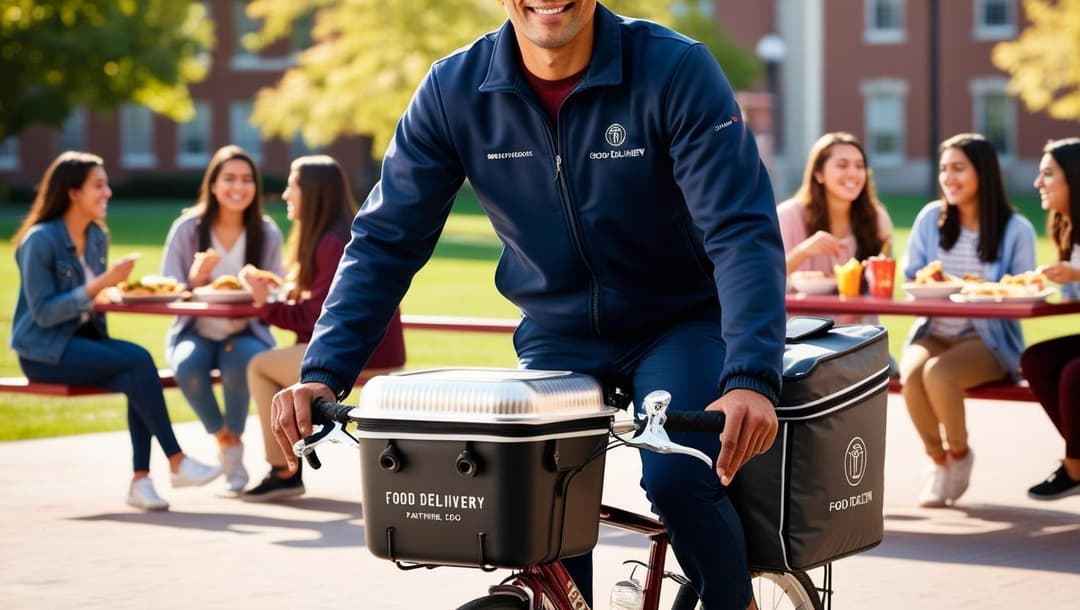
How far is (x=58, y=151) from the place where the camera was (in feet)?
200

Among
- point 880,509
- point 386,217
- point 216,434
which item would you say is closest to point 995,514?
point 216,434

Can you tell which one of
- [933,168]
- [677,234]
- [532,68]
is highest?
[532,68]

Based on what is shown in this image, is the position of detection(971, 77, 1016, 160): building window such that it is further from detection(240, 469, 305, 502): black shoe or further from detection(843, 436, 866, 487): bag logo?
detection(843, 436, 866, 487): bag logo

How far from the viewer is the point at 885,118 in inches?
2359

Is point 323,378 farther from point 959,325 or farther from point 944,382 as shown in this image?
point 959,325

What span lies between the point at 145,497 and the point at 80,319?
1032mm

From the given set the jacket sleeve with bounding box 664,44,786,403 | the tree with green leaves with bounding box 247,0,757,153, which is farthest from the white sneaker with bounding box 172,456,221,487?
the tree with green leaves with bounding box 247,0,757,153

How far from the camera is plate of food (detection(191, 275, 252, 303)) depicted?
370 inches

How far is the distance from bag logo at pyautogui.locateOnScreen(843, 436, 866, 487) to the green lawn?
8.37 m

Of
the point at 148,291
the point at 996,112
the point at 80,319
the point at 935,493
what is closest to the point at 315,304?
the point at 148,291

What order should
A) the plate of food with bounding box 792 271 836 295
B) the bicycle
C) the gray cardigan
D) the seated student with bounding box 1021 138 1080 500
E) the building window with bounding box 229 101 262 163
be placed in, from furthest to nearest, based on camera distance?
1. the building window with bounding box 229 101 262 163
2. the gray cardigan
3. the plate of food with bounding box 792 271 836 295
4. the seated student with bounding box 1021 138 1080 500
5. the bicycle

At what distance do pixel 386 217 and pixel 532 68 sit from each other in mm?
442

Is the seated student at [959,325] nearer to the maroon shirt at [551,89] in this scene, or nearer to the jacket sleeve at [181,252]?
the jacket sleeve at [181,252]

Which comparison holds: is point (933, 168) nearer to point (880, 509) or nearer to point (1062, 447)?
point (1062, 447)
